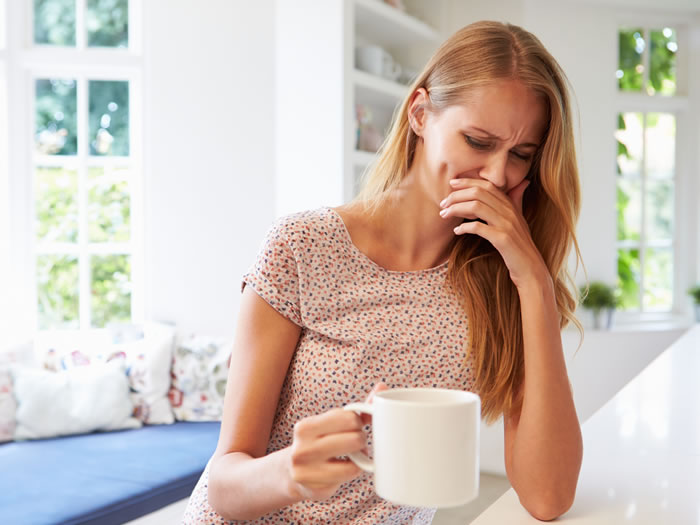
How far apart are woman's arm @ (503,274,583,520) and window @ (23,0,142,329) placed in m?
3.17

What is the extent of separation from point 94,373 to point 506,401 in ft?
8.51

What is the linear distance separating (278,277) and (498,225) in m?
0.36

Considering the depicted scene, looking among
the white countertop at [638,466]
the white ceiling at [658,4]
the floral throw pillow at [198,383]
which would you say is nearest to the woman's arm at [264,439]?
the white countertop at [638,466]

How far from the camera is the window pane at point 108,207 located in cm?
391

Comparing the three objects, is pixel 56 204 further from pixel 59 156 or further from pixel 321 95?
pixel 321 95

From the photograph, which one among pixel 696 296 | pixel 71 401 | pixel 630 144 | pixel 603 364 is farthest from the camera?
Result: pixel 630 144

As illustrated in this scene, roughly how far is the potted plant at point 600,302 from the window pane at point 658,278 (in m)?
0.53

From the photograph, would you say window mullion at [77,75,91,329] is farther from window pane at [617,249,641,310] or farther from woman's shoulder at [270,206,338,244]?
window pane at [617,249,641,310]

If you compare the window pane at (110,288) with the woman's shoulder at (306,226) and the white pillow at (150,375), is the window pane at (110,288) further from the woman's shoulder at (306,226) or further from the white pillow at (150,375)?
the woman's shoulder at (306,226)

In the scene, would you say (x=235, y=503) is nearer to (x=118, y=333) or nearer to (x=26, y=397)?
(x=26, y=397)

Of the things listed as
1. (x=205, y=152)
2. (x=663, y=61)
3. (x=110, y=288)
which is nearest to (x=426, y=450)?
(x=205, y=152)

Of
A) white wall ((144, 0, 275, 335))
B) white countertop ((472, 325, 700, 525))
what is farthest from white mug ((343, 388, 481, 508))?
white wall ((144, 0, 275, 335))

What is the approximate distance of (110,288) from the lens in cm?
393

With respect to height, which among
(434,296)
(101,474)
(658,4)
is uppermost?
(658,4)
